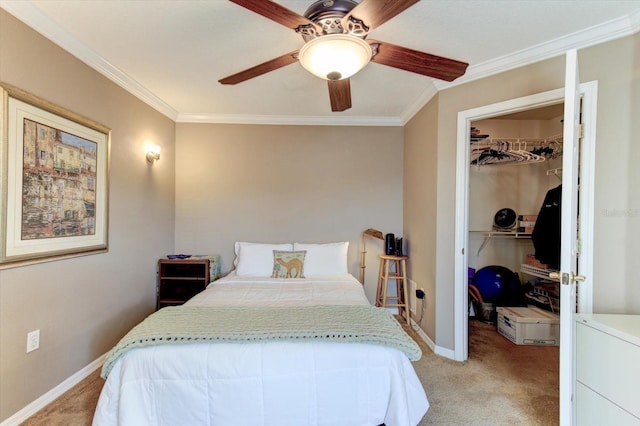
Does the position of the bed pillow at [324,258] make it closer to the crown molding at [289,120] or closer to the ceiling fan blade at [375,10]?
the crown molding at [289,120]

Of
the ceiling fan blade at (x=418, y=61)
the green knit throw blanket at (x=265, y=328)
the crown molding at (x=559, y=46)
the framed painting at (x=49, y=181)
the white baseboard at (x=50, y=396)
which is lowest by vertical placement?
the white baseboard at (x=50, y=396)

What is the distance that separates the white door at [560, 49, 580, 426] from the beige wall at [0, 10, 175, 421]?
3018 mm

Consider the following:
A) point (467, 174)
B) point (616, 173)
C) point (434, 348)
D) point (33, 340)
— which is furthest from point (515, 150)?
point (33, 340)

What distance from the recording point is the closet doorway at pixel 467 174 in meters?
1.86

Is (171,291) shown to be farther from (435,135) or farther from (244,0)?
(435,135)

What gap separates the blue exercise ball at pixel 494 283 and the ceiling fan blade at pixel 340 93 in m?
2.67

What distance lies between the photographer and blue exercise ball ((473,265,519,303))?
11.1ft

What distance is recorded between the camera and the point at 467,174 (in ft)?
8.16

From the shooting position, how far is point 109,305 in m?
2.46

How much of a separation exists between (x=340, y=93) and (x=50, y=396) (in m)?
2.80

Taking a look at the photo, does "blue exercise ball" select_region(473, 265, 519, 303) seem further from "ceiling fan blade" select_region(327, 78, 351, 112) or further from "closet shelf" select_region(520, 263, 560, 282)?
"ceiling fan blade" select_region(327, 78, 351, 112)

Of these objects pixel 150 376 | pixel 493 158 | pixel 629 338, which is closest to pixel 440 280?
pixel 629 338

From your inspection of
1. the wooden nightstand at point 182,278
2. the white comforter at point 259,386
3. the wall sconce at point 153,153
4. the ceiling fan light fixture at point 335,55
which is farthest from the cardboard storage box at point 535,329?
the wall sconce at point 153,153

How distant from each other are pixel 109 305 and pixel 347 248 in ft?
7.76
